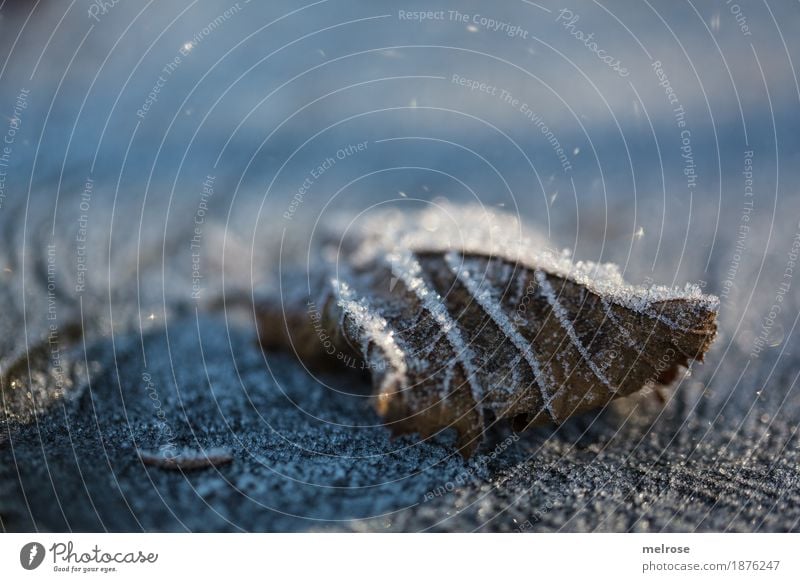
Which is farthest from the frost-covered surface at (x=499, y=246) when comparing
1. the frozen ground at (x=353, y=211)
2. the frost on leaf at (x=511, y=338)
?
the frozen ground at (x=353, y=211)

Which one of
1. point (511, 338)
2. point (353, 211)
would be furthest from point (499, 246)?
point (353, 211)

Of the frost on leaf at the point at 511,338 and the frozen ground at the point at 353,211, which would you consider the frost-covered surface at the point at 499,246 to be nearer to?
the frost on leaf at the point at 511,338

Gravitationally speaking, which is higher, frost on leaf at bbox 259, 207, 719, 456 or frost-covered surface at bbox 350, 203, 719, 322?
frost-covered surface at bbox 350, 203, 719, 322

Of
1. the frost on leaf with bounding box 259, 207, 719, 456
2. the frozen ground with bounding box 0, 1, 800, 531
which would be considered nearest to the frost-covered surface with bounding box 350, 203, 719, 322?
the frost on leaf with bounding box 259, 207, 719, 456

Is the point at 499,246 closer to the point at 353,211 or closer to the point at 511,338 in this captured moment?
the point at 511,338

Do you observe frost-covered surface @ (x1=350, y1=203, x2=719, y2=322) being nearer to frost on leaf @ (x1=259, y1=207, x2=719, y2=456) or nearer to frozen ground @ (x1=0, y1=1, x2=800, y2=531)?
frost on leaf @ (x1=259, y1=207, x2=719, y2=456)
